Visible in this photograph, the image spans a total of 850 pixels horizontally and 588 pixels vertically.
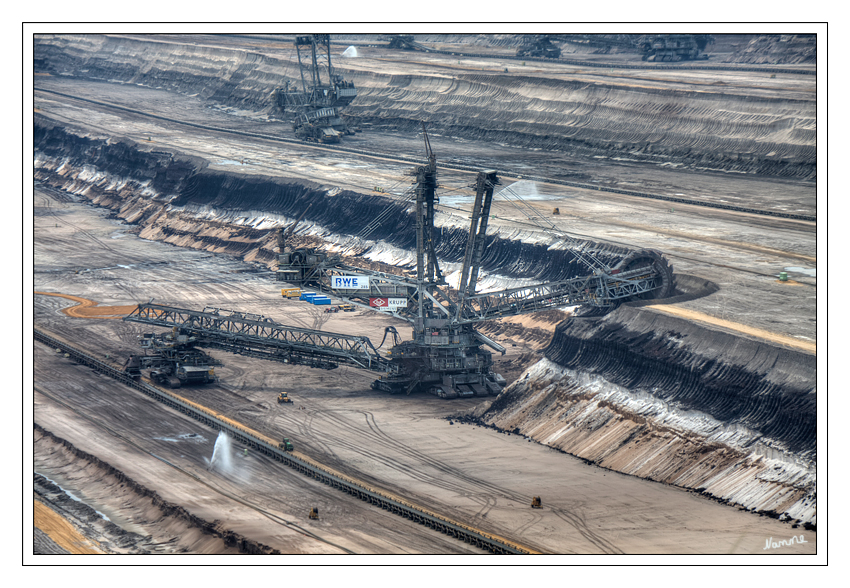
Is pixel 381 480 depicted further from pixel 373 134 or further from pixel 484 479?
pixel 373 134

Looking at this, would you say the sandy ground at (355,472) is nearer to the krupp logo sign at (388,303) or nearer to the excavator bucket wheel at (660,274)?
the krupp logo sign at (388,303)

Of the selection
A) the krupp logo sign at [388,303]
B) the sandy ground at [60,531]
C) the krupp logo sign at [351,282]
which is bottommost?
the sandy ground at [60,531]

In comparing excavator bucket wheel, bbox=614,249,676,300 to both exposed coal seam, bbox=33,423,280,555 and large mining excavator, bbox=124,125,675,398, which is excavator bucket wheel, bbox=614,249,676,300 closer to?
large mining excavator, bbox=124,125,675,398

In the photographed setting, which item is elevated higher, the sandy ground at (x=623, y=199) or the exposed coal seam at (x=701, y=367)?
the sandy ground at (x=623, y=199)

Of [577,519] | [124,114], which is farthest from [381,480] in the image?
[124,114]

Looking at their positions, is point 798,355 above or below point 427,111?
below

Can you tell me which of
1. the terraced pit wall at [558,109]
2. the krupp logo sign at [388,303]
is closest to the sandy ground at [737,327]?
the krupp logo sign at [388,303]

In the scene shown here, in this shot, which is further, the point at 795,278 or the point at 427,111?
the point at 427,111

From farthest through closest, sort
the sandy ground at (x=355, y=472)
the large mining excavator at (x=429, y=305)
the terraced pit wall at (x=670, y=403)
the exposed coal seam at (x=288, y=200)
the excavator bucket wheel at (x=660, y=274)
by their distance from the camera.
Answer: the exposed coal seam at (x=288, y=200) → the excavator bucket wheel at (x=660, y=274) → the large mining excavator at (x=429, y=305) → the terraced pit wall at (x=670, y=403) → the sandy ground at (x=355, y=472)
